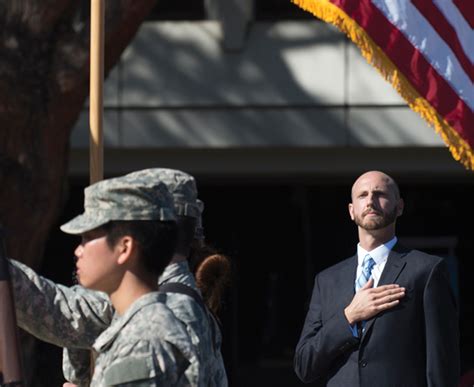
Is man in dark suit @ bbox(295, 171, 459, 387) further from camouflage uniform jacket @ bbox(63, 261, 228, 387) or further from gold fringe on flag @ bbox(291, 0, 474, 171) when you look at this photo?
camouflage uniform jacket @ bbox(63, 261, 228, 387)

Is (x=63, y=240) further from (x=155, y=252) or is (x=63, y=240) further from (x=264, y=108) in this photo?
(x=155, y=252)

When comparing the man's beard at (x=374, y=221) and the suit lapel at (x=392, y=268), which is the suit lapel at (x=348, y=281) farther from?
the man's beard at (x=374, y=221)

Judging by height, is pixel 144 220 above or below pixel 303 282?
above

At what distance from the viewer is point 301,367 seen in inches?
224

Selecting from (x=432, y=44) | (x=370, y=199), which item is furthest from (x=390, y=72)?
(x=370, y=199)

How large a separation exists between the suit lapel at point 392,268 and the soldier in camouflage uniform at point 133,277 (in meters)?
2.33

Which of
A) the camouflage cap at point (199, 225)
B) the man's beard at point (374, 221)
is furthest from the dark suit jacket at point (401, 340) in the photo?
the camouflage cap at point (199, 225)

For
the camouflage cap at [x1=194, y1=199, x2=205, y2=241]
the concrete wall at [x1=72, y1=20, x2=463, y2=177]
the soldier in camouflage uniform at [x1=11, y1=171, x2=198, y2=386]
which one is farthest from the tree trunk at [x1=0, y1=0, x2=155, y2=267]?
the concrete wall at [x1=72, y1=20, x2=463, y2=177]

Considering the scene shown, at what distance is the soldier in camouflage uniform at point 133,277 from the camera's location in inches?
120

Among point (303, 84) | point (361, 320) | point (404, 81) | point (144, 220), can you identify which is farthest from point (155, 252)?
point (303, 84)

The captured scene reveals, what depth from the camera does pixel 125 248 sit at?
10.4 feet

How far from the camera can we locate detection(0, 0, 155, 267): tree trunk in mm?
7770

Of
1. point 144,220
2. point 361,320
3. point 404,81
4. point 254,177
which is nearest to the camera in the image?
point 144,220

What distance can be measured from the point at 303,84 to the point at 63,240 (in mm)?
3096
